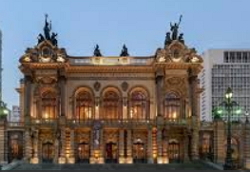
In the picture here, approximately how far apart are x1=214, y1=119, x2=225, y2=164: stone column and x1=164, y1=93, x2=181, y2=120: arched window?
17.1 feet

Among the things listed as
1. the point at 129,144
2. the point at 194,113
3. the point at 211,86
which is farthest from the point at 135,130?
the point at 211,86

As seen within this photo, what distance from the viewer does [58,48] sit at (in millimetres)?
94500

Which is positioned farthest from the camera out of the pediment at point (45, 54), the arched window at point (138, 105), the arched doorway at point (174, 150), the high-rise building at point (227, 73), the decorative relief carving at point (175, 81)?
the high-rise building at point (227, 73)

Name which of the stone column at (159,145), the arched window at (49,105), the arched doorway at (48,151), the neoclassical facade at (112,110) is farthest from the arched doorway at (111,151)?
the arched window at (49,105)

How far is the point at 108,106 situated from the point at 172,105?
27.2 ft

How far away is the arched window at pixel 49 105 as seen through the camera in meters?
94.9

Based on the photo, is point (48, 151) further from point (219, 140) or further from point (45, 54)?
point (219, 140)

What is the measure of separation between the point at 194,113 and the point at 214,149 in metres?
5.37

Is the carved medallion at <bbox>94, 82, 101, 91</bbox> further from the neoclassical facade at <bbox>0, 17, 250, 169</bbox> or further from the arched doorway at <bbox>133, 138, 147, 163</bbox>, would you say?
the arched doorway at <bbox>133, 138, 147, 163</bbox>

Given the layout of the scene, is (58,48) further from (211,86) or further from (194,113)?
(211,86)

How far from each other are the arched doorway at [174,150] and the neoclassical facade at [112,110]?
0.13 metres

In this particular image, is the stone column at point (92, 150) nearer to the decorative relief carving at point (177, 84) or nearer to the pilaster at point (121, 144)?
the pilaster at point (121, 144)

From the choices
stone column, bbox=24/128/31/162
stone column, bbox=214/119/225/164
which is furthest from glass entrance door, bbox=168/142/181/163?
stone column, bbox=24/128/31/162

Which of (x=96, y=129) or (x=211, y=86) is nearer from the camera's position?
(x=96, y=129)
